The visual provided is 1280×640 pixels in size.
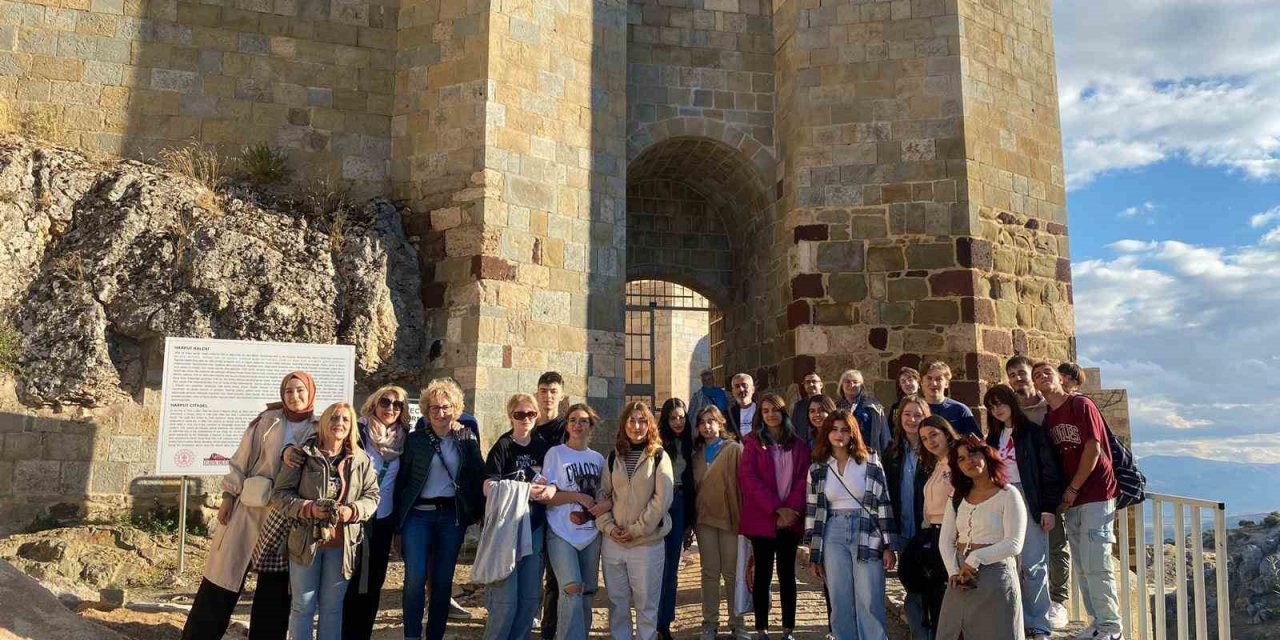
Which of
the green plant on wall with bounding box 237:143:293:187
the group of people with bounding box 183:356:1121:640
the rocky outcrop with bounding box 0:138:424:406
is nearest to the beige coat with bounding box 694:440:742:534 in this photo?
the group of people with bounding box 183:356:1121:640

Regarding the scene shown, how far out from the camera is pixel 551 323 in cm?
835

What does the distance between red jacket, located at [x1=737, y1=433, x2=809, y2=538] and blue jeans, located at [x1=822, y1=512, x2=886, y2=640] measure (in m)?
0.38

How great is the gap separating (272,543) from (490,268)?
4153mm

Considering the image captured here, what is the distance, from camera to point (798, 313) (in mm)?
9383

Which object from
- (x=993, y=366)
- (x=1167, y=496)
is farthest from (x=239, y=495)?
(x=993, y=366)

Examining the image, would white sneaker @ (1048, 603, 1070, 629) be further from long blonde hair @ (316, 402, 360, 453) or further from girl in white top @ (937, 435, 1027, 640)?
long blonde hair @ (316, 402, 360, 453)

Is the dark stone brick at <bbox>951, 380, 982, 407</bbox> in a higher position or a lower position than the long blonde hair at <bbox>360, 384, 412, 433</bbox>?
higher

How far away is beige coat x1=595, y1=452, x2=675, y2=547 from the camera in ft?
15.8

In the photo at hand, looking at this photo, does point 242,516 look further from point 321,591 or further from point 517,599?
point 517,599

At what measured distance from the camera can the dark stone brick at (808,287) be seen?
9.38 metres

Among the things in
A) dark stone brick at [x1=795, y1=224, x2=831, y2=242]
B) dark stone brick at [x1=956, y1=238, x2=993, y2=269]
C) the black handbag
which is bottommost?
the black handbag

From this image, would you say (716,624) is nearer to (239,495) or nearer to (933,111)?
(239,495)

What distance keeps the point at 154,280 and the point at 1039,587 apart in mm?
6671

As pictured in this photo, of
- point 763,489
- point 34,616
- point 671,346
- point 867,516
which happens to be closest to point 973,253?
point 763,489
